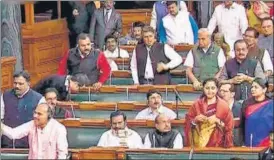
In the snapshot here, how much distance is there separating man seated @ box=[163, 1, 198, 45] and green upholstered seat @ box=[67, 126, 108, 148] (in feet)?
6.87

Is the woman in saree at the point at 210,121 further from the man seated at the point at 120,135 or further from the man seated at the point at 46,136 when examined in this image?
the man seated at the point at 46,136

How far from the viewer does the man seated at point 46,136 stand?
7047mm

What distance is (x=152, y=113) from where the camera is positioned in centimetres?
783

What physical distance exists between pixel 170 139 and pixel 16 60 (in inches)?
103

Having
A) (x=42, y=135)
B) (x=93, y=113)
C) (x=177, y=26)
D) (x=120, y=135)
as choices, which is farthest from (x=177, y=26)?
(x=42, y=135)

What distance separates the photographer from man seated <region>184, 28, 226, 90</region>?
27.7ft

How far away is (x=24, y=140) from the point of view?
753cm

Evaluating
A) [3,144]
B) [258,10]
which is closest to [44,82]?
[3,144]

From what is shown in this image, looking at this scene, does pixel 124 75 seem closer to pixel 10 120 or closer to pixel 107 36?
pixel 107 36

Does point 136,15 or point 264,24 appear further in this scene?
point 136,15

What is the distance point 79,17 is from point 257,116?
371cm

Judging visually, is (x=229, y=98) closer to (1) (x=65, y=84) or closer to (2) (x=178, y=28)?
(1) (x=65, y=84)

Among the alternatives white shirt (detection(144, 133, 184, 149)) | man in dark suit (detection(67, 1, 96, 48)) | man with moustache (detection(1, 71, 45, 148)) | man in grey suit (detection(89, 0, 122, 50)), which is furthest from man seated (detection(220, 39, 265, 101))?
man in dark suit (detection(67, 1, 96, 48))

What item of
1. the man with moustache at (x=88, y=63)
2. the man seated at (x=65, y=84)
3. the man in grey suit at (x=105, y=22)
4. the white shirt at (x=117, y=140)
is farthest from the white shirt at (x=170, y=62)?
the man in grey suit at (x=105, y=22)
